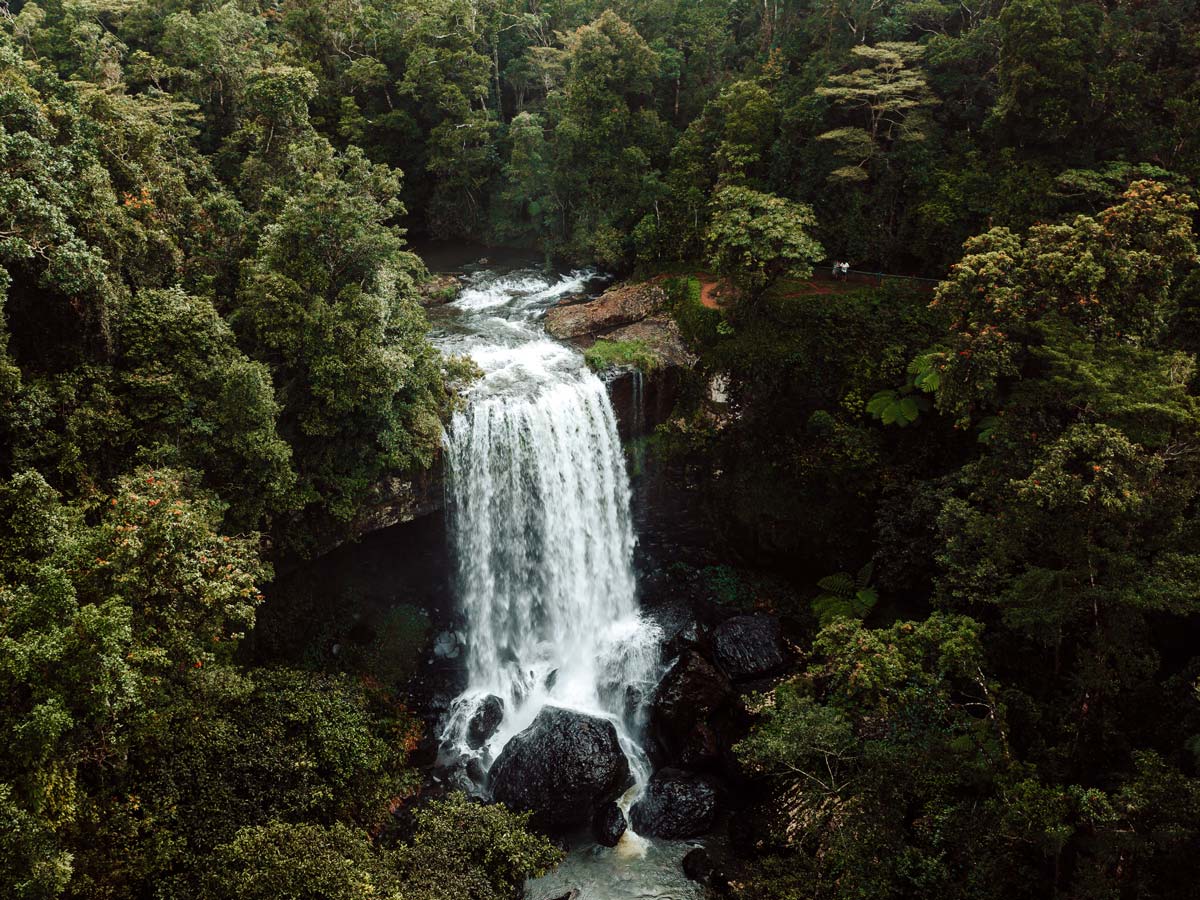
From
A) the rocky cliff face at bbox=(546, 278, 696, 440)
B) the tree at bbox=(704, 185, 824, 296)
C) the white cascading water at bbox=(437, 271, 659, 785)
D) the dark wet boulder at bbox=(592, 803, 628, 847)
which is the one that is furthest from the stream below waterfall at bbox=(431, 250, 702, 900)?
the tree at bbox=(704, 185, 824, 296)

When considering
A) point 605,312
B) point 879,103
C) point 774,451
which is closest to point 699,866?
point 774,451

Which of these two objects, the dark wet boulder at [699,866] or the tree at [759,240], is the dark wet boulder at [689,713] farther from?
the tree at [759,240]

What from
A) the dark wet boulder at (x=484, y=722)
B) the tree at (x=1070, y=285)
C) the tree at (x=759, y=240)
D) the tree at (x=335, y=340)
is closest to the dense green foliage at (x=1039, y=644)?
the tree at (x=1070, y=285)

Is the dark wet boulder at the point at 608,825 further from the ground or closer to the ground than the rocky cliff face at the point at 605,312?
closer to the ground

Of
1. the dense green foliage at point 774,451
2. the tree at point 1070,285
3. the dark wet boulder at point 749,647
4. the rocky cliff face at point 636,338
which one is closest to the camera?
the dense green foliage at point 774,451

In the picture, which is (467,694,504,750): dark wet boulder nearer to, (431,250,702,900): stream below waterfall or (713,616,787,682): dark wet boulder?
(431,250,702,900): stream below waterfall
